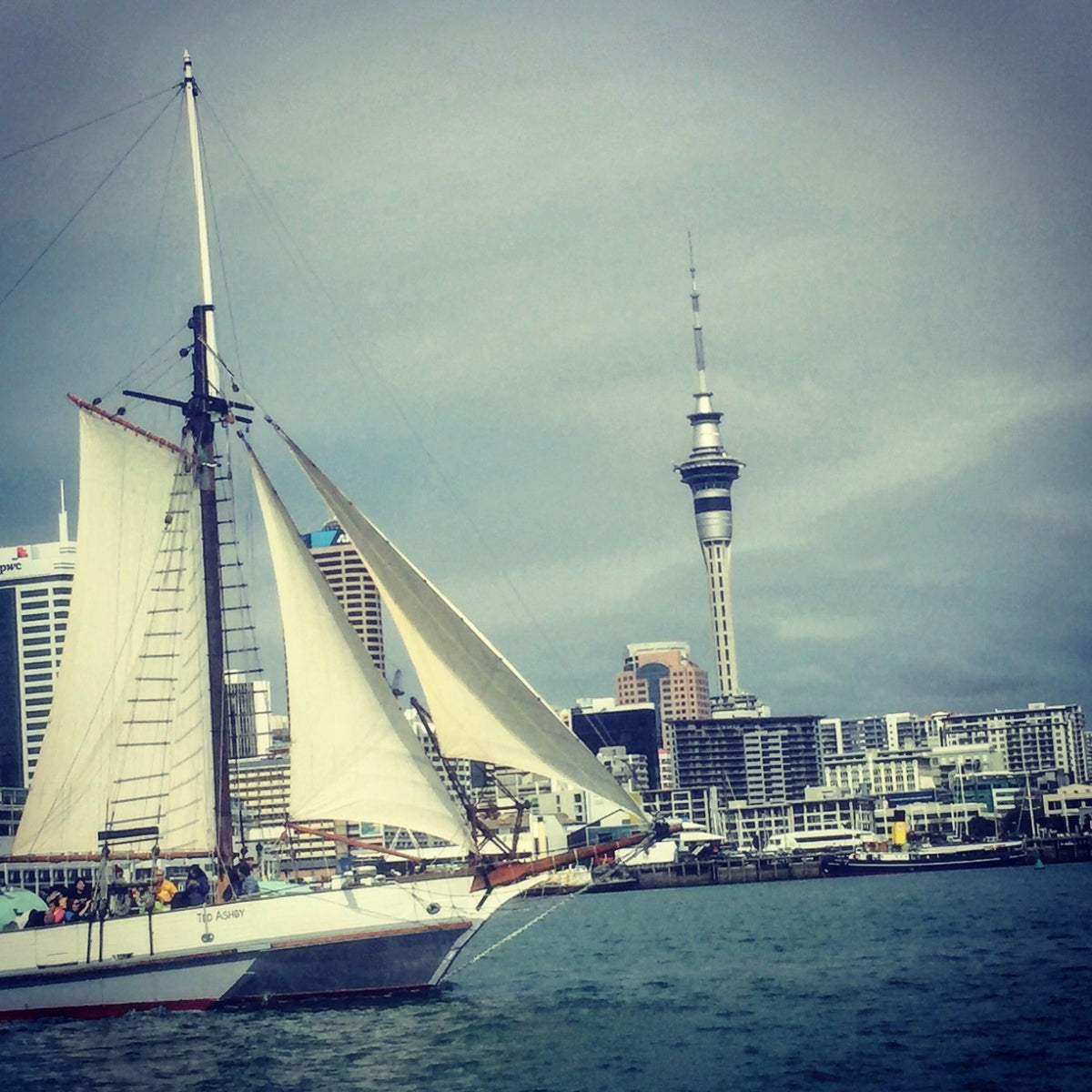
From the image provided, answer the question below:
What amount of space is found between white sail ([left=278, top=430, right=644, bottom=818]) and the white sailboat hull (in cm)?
397

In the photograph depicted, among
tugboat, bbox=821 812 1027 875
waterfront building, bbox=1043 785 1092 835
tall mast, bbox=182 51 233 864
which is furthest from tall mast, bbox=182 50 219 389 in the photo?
waterfront building, bbox=1043 785 1092 835

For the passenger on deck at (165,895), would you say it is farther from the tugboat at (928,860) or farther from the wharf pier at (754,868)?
the wharf pier at (754,868)

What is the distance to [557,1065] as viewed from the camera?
28.3m

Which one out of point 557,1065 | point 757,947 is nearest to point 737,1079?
point 557,1065

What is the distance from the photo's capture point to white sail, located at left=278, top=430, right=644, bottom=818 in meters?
34.8

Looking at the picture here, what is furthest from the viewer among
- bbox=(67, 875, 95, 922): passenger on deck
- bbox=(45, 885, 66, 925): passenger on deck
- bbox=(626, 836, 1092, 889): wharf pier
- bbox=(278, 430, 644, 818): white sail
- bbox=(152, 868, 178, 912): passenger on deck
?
bbox=(626, 836, 1092, 889): wharf pier

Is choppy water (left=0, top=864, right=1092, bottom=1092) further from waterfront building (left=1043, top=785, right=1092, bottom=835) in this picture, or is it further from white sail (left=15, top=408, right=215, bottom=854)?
waterfront building (left=1043, top=785, right=1092, bottom=835)

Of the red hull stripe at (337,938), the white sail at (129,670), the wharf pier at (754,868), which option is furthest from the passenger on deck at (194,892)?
the wharf pier at (754,868)

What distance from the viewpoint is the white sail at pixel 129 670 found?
40.7 metres

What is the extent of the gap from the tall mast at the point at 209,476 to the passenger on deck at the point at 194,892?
197 cm

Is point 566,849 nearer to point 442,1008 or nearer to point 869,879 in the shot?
point 442,1008

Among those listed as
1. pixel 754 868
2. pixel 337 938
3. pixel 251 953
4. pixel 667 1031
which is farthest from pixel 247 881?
pixel 754 868

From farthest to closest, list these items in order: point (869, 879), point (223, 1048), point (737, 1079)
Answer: point (869, 879)
point (223, 1048)
point (737, 1079)

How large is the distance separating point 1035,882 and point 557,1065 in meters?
80.6
